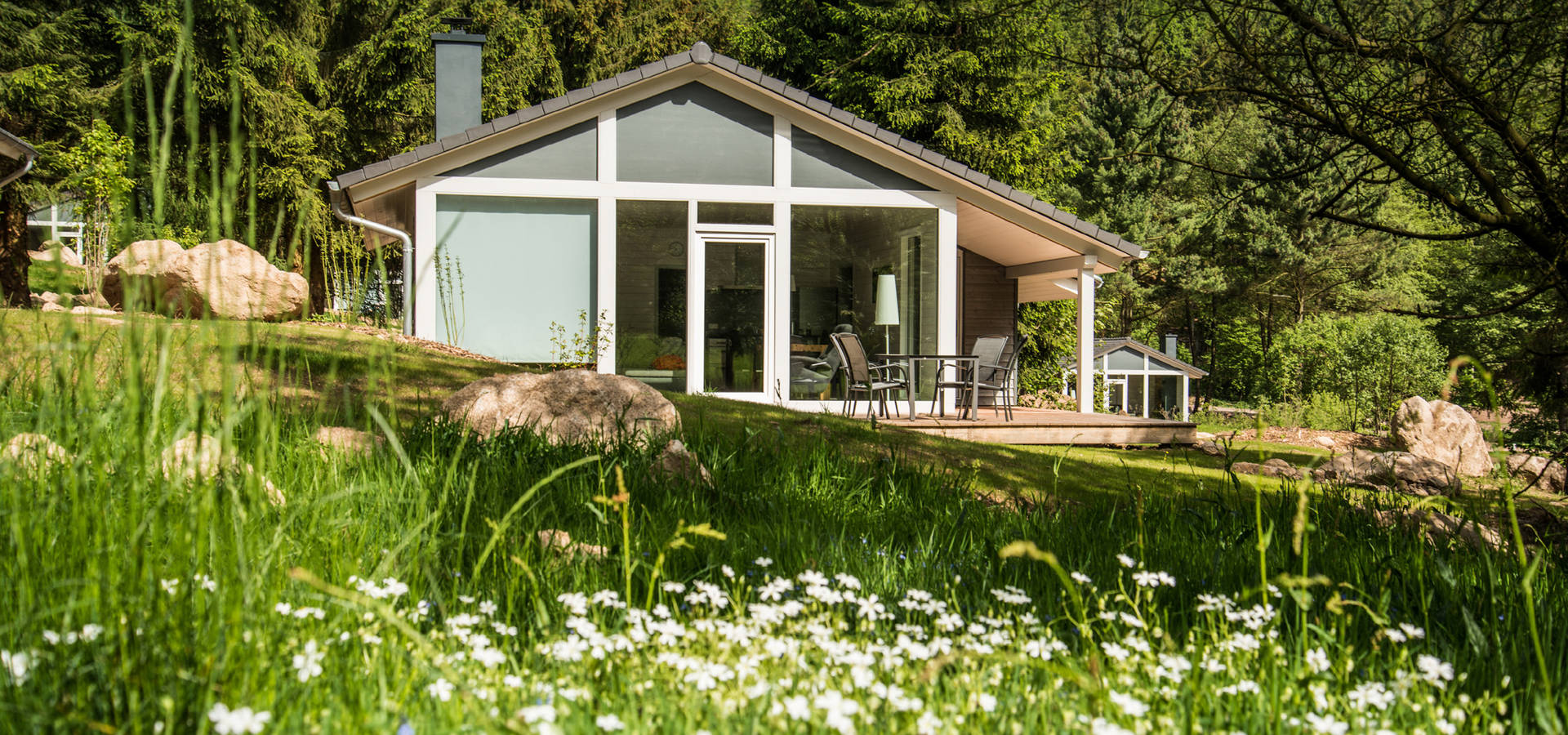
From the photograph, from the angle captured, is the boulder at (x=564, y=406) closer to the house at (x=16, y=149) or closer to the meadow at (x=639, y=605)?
the meadow at (x=639, y=605)

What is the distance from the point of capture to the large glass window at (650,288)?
11445 millimetres

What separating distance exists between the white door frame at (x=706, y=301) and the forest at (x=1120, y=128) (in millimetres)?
2802

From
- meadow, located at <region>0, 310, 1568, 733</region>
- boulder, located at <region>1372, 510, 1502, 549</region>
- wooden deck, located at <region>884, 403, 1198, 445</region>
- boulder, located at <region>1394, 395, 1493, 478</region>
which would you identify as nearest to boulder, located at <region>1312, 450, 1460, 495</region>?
wooden deck, located at <region>884, 403, 1198, 445</region>

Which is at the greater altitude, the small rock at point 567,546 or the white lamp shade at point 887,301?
the white lamp shade at point 887,301

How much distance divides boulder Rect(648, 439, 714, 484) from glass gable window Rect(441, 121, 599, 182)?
8.17 m

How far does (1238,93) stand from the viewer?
174 inches

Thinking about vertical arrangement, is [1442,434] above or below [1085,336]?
below

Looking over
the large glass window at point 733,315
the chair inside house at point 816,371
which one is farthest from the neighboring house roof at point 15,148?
the chair inside house at point 816,371

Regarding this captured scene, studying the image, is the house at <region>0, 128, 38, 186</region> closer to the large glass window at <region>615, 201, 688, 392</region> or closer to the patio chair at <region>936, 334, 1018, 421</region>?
the large glass window at <region>615, 201, 688, 392</region>

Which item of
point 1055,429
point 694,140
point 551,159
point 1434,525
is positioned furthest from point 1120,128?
point 1434,525

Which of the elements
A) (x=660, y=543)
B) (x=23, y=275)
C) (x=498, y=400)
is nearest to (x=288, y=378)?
(x=498, y=400)

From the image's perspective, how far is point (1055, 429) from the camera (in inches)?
416

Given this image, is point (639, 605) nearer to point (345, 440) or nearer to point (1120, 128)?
point (345, 440)

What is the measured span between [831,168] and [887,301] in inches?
69.2
